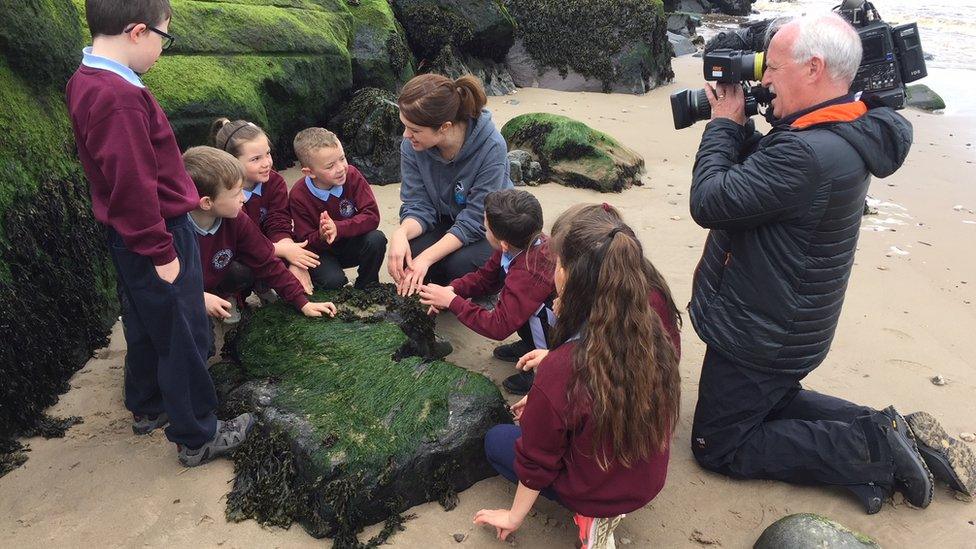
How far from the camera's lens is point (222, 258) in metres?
3.59

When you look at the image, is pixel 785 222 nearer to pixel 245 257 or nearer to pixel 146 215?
pixel 146 215

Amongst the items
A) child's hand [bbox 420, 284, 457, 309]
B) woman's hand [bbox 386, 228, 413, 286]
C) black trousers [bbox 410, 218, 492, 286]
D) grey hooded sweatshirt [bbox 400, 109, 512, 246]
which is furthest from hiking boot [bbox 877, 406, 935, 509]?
woman's hand [bbox 386, 228, 413, 286]

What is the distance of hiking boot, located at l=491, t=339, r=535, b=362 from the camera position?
13.0 feet

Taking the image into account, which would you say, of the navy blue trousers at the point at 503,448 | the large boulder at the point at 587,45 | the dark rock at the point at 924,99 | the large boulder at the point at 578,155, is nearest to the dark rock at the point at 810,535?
the navy blue trousers at the point at 503,448

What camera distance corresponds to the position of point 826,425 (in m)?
3.08

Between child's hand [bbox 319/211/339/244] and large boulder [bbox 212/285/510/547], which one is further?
child's hand [bbox 319/211/339/244]

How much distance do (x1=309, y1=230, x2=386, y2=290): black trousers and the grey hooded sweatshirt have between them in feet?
0.84

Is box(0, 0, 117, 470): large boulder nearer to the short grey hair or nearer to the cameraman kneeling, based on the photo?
the cameraman kneeling

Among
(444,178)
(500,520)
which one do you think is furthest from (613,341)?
(444,178)

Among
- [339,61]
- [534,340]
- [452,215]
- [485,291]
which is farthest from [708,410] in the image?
[339,61]

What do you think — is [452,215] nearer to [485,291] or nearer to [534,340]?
[485,291]

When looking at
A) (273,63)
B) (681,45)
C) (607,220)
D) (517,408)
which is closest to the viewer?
(607,220)

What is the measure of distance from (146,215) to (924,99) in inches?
459

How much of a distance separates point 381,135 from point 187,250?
4292mm
